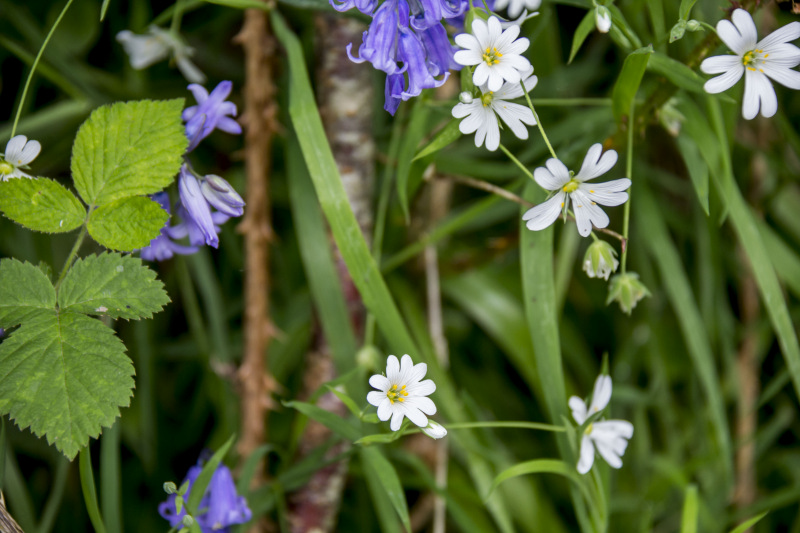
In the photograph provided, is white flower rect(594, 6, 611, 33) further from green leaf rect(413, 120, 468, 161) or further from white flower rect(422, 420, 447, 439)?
white flower rect(422, 420, 447, 439)

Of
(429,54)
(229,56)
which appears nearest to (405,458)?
(429,54)

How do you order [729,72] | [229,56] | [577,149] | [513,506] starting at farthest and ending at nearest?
[229,56] → [513,506] → [577,149] → [729,72]

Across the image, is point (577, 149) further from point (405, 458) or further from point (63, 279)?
point (63, 279)

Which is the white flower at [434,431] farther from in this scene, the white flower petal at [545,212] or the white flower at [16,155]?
the white flower at [16,155]

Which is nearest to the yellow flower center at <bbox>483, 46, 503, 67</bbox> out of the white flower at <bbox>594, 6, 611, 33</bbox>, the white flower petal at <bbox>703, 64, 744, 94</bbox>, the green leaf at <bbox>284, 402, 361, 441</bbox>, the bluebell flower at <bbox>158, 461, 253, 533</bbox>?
the white flower at <bbox>594, 6, 611, 33</bbox>

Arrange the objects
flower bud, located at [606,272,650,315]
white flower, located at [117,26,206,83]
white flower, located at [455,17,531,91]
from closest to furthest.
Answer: white flower, located at [455,17,531,91]
flower bud, located at [606,272,650,315]
white flower, located at [117,26,206,83]

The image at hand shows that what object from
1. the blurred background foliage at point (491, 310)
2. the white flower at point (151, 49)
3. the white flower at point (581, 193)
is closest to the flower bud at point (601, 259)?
the white flower at point (581, 193)
